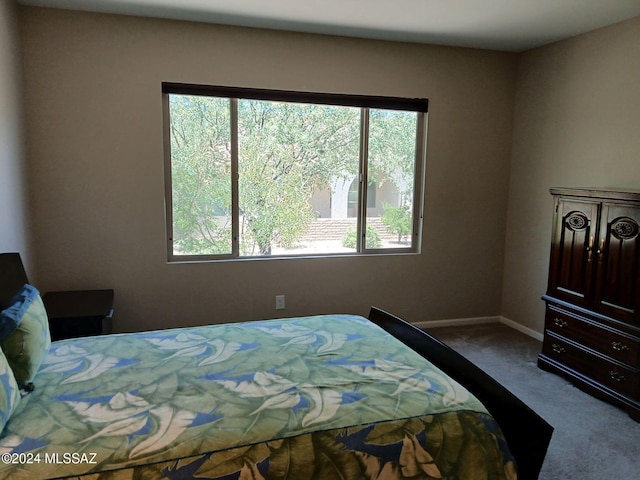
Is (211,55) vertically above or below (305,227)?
above

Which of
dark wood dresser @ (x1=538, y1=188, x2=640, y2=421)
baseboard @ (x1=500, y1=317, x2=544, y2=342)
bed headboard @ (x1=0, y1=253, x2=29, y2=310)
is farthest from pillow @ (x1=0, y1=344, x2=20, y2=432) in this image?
baseboard @ (x1=500, y1=317, x2=544, y2=342)

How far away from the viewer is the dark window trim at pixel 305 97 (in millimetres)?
3590

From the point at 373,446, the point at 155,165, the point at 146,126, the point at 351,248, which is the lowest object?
the point at 373,446

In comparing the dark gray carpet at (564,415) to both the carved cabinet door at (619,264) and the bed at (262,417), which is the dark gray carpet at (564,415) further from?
the bed at (262,417)

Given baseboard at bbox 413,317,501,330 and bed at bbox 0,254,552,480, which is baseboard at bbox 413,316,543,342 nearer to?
baseboard at bbox 413,317,501,330

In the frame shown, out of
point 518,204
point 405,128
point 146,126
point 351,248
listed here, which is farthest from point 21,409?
point 518,204

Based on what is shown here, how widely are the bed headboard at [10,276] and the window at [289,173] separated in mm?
1187

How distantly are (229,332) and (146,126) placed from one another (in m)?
1.85

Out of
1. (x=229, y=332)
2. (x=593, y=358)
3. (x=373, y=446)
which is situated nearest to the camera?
(x=373, y=446)

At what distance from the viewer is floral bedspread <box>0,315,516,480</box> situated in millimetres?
1450

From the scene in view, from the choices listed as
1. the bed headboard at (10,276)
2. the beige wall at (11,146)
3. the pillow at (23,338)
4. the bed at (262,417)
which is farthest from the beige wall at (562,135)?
the beige wall at (11,146)

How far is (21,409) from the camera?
5.40 feet

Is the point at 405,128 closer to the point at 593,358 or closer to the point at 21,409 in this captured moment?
the point at 593,358

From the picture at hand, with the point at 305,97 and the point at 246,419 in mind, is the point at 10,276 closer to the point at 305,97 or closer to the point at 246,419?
the point at 246,419
